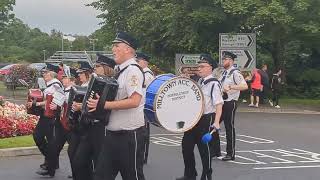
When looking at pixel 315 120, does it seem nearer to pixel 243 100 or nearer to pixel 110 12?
pixel 243 100

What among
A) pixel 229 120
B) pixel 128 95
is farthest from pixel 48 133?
pixel 128 95

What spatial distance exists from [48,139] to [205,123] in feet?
8.33

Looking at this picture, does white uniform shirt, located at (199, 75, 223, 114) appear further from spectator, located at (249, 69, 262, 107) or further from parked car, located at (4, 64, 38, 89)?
parked car, located at (4, 64, 38, 89)

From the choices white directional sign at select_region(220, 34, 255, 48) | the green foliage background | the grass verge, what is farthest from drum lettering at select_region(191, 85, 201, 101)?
white directional sign at select_region(220, 34, 255, 48)

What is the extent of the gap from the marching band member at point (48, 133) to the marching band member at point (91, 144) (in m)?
1.94

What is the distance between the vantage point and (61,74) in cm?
962

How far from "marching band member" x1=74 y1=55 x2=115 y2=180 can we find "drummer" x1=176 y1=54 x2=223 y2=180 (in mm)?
1774

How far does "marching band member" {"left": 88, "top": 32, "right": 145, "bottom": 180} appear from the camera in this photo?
603cm

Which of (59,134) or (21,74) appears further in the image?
(21,74)

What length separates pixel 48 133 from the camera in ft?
32.1

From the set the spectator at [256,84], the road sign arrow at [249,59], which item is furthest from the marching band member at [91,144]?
the spectator at [256,84]

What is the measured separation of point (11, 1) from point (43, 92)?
34.7 meters

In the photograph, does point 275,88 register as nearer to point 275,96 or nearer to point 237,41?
point 275,96

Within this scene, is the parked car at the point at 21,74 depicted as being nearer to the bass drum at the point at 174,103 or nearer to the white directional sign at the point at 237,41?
the white directional sign at the point at 237,41
